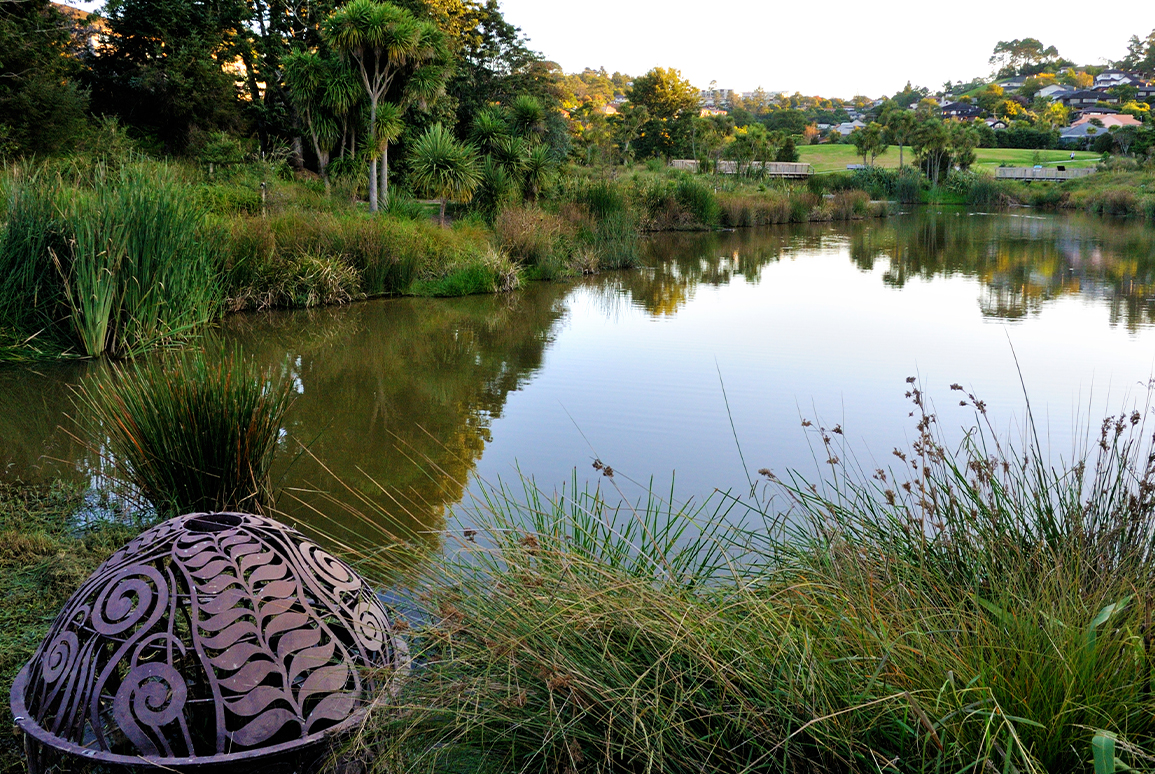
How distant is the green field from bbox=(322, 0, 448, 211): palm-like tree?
38927 millimetres

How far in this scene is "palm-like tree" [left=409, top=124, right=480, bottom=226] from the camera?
637 inches

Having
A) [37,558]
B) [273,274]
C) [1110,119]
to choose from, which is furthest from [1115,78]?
[37,558]

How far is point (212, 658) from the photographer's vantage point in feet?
6.19

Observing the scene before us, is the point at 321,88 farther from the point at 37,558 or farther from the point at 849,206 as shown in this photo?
the point at 849,206

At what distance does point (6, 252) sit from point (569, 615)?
7246 mm

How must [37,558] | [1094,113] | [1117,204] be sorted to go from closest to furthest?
[37,558] < [1117,204] < [1094,113]

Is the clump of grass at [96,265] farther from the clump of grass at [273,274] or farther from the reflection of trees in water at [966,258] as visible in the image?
the reflection of trees in water at [966,258]

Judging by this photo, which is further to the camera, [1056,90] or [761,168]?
[1056,90]

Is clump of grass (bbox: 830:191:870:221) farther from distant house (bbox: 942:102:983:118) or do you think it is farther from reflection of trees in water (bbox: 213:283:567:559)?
distant house (bbox: 942:102:983:118)

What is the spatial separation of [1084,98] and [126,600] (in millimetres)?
116299

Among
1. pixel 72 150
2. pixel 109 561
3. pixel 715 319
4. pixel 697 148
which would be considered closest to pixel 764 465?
pixel 109 561

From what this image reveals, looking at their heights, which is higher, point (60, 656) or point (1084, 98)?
point (1084, 98)

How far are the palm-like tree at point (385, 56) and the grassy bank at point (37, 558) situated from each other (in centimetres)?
1332

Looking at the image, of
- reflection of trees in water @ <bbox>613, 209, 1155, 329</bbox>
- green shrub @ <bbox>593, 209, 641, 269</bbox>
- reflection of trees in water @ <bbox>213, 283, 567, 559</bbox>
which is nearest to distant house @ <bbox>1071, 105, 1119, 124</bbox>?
reflection of trees in water @ <bbox>613, 209, 1155, 329</bbox>
